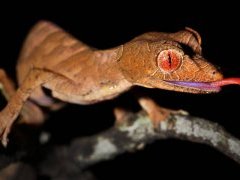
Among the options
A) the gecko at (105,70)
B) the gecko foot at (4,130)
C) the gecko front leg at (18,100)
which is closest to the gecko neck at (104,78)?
the gecko at (105,70)

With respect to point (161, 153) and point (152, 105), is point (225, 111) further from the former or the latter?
point (152, 105)

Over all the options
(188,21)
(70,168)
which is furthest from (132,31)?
(70,168)

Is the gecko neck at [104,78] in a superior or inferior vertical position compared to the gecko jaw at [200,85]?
inferior

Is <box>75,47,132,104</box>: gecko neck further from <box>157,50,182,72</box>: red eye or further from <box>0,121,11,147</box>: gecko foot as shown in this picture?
<box>0,121,11,147</box>: gecko foot

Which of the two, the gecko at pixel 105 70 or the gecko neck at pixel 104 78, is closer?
the gecko at pixel 105 70

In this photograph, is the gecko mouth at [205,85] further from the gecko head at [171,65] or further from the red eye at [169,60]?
the red eye at [169,60]

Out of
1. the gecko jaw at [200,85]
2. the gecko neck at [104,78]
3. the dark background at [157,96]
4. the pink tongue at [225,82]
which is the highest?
the pink tongue at [225,82]
